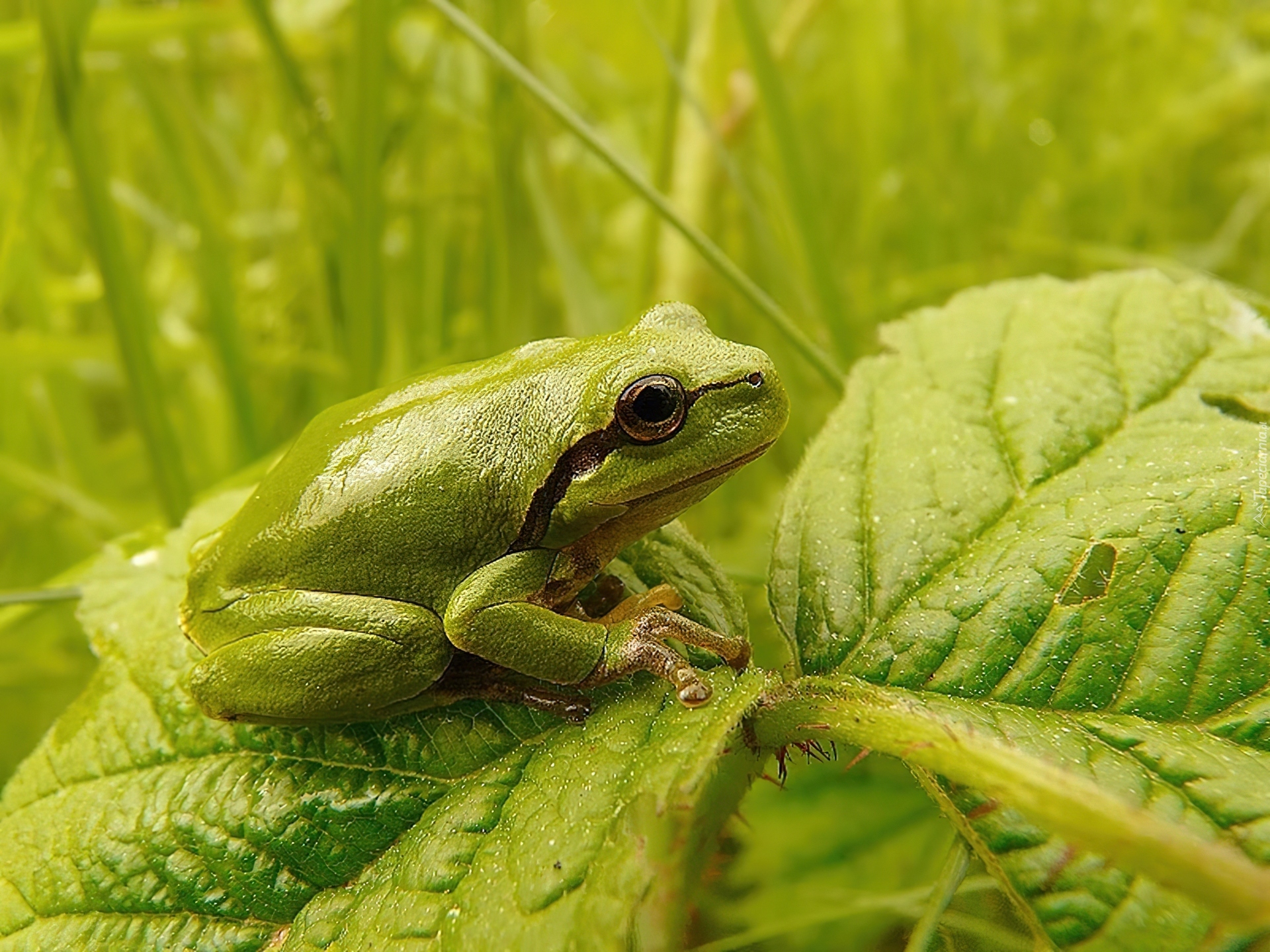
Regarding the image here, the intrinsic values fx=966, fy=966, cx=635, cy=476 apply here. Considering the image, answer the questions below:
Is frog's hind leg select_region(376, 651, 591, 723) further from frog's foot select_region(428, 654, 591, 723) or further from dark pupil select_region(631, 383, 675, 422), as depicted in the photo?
dark pupil select_region(631, 383, 675, 422)

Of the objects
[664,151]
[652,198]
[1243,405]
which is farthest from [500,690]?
[664,151]

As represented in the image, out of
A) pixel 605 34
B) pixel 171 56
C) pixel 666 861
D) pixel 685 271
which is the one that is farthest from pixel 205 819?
pixel 605 34

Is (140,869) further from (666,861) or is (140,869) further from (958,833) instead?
(958,833)

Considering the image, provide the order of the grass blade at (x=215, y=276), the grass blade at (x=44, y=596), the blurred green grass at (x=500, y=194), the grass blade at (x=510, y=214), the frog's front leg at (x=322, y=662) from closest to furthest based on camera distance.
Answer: the frog's front leg at (x=322, y=662), the grass blade at (x=44, y=596), the blurred green grass at (x=500, y=194), the grass blade at (x=215, y=276), the grass blade at (x=510, y=214)

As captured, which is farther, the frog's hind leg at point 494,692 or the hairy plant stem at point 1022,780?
the frog's hind leg at point 494,692

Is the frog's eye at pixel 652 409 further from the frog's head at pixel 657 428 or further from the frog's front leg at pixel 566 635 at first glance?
the frog's front leg at pixel 566 635

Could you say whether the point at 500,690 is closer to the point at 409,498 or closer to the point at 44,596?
the point at 409,498

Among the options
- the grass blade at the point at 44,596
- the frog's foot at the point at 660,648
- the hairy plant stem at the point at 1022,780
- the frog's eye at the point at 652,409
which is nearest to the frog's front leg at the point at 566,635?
the frog's foot at the point at 660,648

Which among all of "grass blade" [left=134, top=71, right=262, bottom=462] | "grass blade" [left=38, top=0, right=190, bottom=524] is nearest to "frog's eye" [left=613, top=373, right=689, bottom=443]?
"grass blade" [left=38, top=0, right=190, bottom=524]
